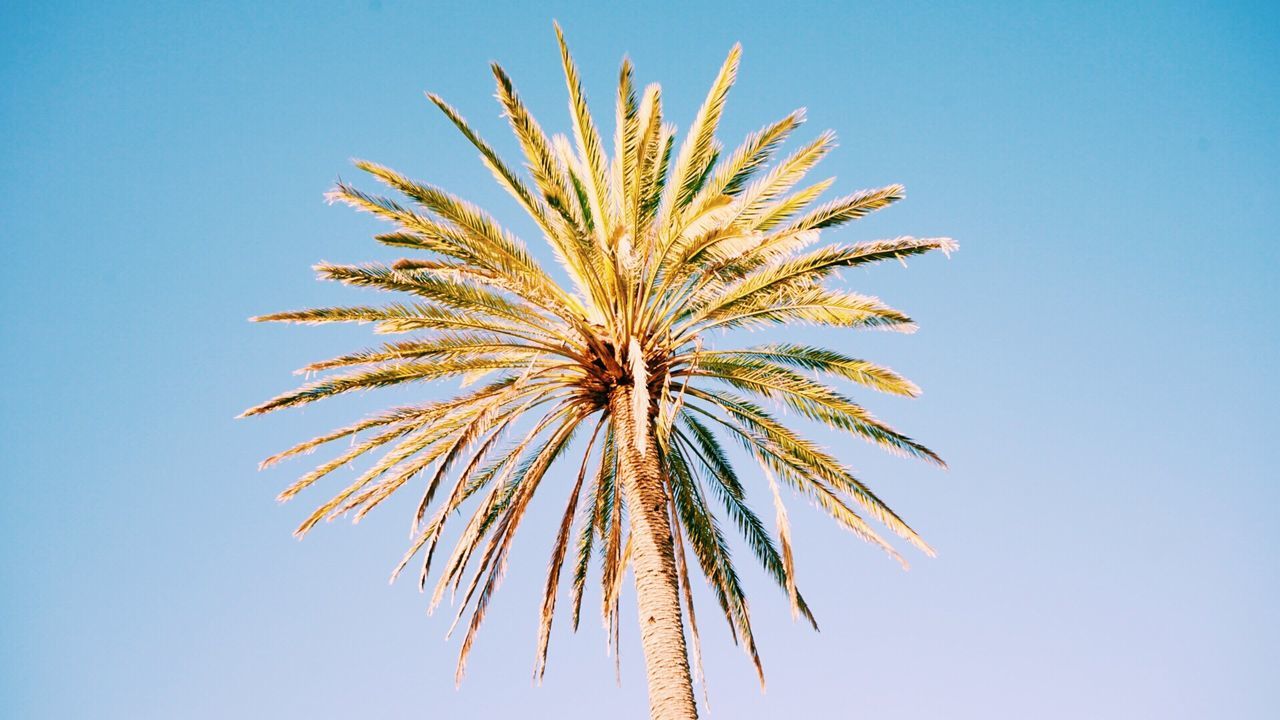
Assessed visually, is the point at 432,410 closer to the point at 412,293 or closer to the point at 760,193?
the point at 412,293

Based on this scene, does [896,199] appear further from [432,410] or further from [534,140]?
[432,410]

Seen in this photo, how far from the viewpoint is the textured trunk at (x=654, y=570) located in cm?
847

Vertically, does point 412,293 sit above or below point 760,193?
below

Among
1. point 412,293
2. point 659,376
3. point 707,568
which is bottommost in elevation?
point 707,568

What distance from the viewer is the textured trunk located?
333 inches

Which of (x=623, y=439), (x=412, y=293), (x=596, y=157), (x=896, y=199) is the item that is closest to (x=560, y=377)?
(x=623, y=439)

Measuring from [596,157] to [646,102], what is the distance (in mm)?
869

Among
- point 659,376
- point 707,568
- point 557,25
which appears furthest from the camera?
point 707,568

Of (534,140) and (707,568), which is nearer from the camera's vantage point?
(534,140)

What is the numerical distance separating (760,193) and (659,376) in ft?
8.08

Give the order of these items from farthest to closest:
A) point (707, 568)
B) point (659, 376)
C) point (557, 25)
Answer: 1. point (707, 568)
2. point (659, 376)
3. point (557, 25)

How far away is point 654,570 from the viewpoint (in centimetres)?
909

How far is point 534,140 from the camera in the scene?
31.8 feet

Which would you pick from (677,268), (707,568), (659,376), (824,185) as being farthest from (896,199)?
(707,568)
